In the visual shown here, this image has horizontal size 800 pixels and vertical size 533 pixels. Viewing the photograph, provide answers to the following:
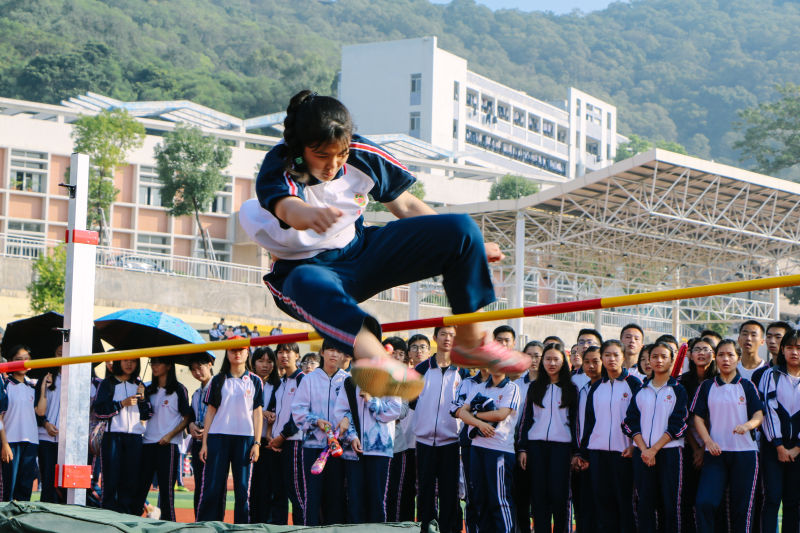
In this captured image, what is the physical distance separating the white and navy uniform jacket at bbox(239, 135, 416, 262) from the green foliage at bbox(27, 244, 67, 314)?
20.8 m

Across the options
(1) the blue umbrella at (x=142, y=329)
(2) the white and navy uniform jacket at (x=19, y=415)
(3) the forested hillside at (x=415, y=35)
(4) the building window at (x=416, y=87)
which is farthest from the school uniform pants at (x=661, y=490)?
(3) the forested hillside at (x=415, y=35)

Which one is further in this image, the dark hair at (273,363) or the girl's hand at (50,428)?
the dark hair at (273,363)

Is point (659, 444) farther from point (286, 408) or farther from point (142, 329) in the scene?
point (142, 329)

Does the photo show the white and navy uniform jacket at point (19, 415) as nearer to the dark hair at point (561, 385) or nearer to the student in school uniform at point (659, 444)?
the dark hair at point (561, 385)

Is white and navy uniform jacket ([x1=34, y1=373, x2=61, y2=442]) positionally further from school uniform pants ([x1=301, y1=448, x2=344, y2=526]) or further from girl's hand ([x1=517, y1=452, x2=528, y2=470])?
girl's hand ([x1=517, y1=452, x2=528, y2=470])

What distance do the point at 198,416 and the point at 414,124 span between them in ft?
181

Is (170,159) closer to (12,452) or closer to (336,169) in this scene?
(12,452)

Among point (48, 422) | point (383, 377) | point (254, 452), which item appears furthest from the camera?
point (48, 422)

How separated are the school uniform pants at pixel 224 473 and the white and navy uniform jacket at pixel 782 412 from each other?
3.72 meters

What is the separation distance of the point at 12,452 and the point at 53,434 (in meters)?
0.33

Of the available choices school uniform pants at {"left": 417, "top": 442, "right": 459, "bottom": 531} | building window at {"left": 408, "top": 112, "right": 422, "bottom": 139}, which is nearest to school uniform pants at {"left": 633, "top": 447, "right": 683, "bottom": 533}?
school uniform pants at {"left": 417, "top": 442, "right": 459, "bottom": 531}


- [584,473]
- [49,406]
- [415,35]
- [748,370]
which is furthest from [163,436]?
[415,35]

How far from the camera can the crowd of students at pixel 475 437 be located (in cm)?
659

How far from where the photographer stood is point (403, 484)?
7.55 meters
